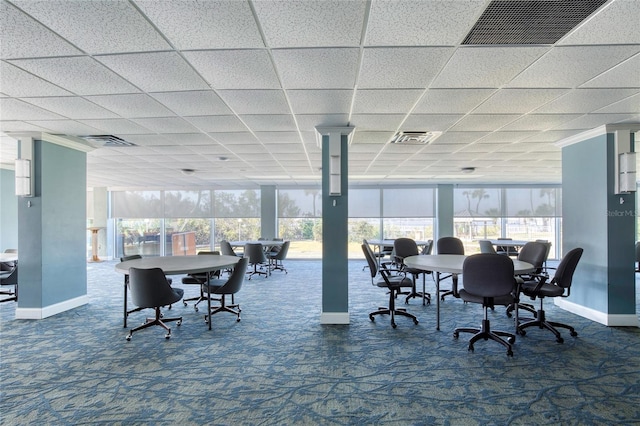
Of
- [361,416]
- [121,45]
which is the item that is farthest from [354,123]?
[361,416]

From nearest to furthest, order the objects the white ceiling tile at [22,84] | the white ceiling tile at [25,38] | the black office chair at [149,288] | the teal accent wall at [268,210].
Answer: the white ceiling tile at [25,38] → the white ceiling tile at [22,84] → the black office chair at [149,288] → the teal accent wall at [268,210]

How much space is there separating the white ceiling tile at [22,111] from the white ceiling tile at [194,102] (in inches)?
57.9

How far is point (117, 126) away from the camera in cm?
423

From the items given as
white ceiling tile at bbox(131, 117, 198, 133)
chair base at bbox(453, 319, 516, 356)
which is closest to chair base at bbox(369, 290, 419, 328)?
chair base at bbox(453, 319, 516, 356)

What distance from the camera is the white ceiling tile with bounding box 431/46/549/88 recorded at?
238 centimetres

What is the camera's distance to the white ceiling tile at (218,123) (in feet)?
12.9

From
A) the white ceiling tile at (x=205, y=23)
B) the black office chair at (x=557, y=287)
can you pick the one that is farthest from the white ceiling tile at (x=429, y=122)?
the white ceiling tile at (x=205, y=23)

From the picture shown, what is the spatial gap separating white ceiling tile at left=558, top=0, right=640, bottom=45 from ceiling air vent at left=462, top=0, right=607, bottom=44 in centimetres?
7

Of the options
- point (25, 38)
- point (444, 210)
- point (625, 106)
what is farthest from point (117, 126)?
point (444, 210)

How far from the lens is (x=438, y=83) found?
2.93 m

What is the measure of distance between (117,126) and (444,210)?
9636 millimetres

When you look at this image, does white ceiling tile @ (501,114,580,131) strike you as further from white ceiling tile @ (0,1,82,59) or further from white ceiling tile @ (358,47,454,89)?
white ceiling tile @ (0,1,82,59)

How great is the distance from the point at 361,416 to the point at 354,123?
3.19 metres

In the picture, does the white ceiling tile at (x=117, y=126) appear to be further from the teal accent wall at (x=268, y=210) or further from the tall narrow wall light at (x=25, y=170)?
the teal accent wall at (x=268, y=210)
